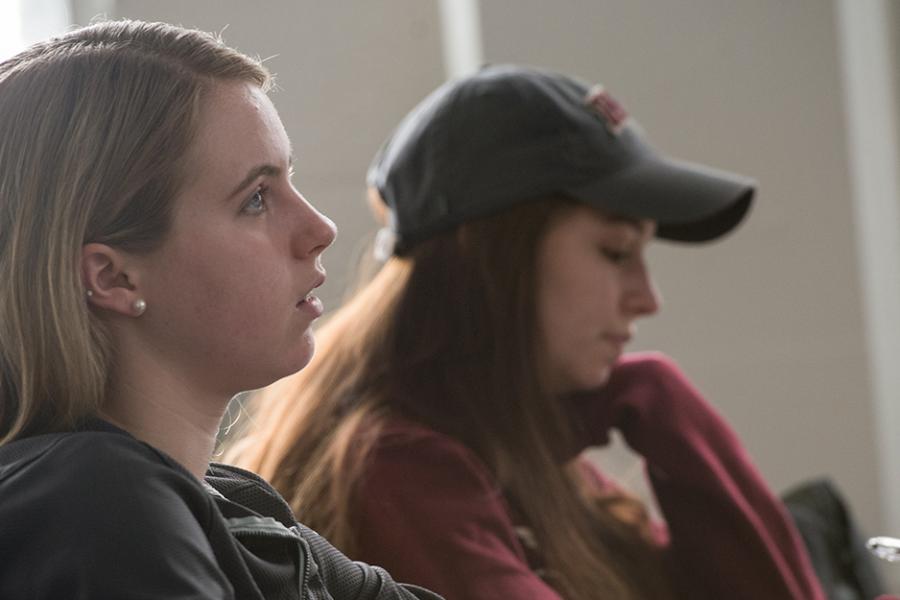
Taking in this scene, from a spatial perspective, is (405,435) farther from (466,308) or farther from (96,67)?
(96,67)

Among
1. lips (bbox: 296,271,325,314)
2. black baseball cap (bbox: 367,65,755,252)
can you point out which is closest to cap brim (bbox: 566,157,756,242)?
black baseball cap (bbox: 367,65,755,252)

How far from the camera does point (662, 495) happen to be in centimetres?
180

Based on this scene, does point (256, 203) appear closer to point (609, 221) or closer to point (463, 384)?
point (463, 384)

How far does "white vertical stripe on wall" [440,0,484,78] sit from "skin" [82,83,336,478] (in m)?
1.53

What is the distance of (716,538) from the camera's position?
1755 mm

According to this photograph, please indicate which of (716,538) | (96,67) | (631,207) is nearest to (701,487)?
(716,538)

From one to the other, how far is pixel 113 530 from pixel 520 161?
0.89 meters

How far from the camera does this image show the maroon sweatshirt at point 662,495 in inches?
53.5

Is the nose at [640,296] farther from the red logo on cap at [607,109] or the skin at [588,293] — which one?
the red logo on cap at [607,109]

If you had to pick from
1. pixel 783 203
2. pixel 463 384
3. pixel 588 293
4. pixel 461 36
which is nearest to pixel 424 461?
pixel 463 384

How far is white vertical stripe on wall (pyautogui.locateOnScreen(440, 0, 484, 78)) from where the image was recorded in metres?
2.43

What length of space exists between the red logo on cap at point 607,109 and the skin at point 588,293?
4.3 inches

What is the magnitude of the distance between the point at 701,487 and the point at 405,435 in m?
0.53

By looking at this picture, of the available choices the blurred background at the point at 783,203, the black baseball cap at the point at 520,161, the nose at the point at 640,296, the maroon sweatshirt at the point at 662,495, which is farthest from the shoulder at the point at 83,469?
the blurred background at the point at 783,203
